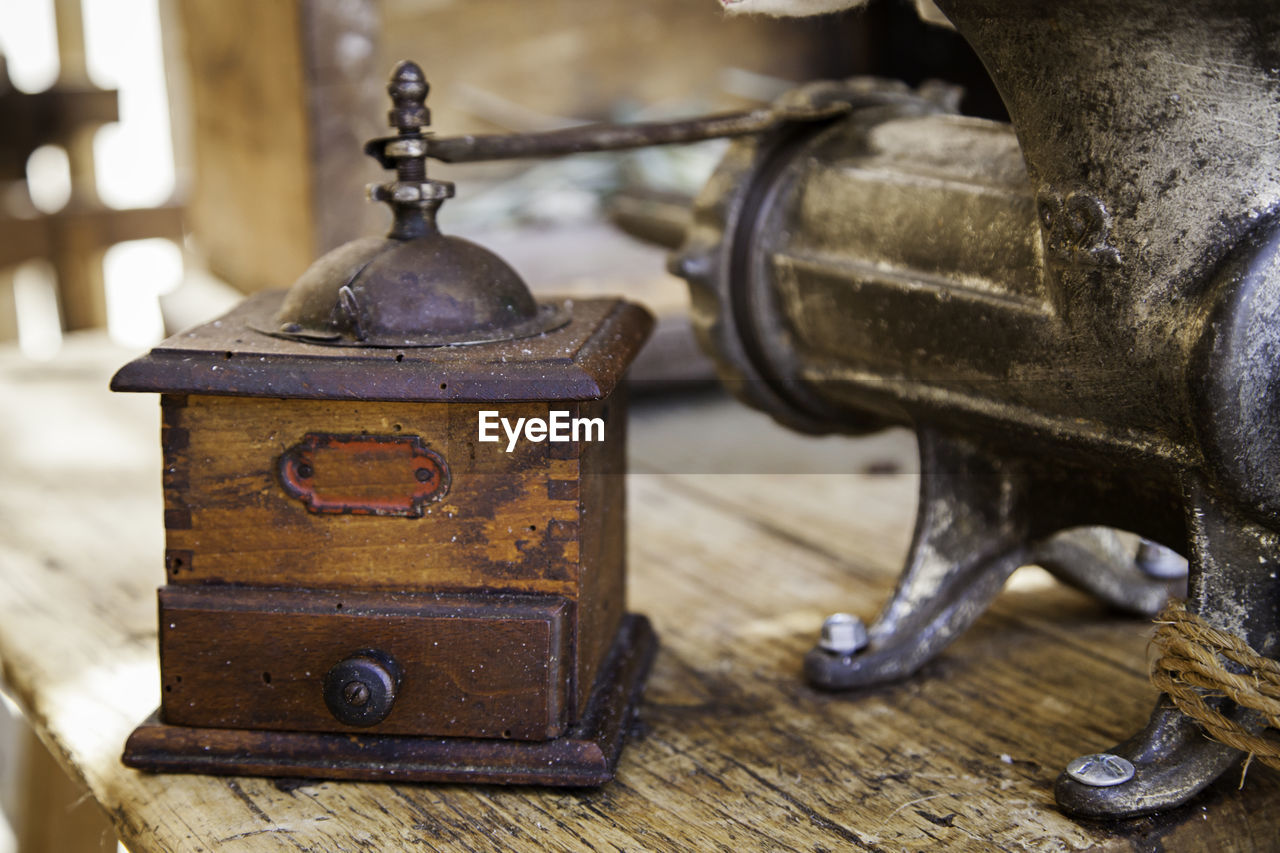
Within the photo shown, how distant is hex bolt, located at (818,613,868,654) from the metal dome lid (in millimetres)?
433

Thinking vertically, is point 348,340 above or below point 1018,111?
below

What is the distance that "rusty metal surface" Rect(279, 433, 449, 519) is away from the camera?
112 centimetres

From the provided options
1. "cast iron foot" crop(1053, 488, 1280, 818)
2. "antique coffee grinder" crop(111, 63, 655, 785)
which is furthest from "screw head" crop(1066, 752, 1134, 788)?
"antique coffee grinder" crop(111, 63, 655, 785)

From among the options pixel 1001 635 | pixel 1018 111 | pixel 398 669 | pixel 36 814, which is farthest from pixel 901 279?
pixel 36 814

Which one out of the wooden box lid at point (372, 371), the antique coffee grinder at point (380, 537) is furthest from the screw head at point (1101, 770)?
the wooden box lid at point (372, 371)

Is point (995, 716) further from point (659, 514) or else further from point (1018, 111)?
point (659, 514)

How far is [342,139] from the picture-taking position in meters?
2.10

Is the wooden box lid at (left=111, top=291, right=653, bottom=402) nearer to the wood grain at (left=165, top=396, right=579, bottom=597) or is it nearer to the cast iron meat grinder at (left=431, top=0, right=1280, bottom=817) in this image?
Answer: the wood grain at (left=165, top=396, right=579, bottom=597)

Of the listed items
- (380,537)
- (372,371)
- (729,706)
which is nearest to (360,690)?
(380,537)

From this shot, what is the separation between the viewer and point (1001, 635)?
1.50 metres

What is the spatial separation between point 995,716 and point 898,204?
20.3 inches

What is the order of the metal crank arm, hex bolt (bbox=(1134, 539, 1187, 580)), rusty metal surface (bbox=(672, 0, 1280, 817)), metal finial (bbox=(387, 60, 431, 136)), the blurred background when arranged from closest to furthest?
1. rusty metal surface (bbox=(672, 0, 1280, 817))
2. metal finial (bbox=(387, 60, 431, 136))
3. the metal crank arm
4. hex bolt (bbox=(1134, 539, 1187, 580))
5. the blurred background

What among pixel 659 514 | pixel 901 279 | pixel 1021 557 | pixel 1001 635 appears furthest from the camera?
pixel 659 514

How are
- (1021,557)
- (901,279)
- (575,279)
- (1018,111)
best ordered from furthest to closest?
(575,279), (1021,557), (901,279), (1018,111)
